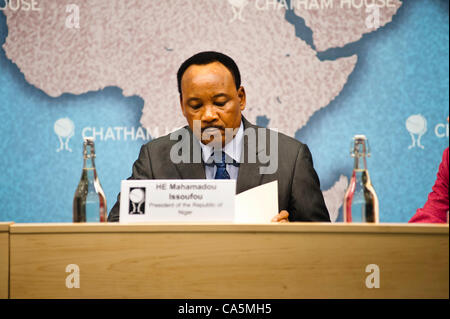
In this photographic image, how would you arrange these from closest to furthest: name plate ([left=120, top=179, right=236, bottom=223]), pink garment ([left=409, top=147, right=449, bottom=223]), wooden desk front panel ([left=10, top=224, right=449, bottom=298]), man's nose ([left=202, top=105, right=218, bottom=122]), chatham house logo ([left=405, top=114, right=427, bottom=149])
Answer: wooden desk front panel ([left=10, top=224, right=449, bottom=298])
name plate ([left=120, top=179, right=236, bottom=223])
pink garment ([left=409, top=147, right=449, bottom=223])
man's nose ([left=202, top=105, right=218, bottom=122])
chatham house logo ([left=405, top=114, right=427, bottom=149])

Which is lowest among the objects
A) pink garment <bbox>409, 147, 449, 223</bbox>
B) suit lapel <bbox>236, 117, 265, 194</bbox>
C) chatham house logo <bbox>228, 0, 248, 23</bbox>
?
pink garment <bbox>409, 147, 449, 223</bbox>

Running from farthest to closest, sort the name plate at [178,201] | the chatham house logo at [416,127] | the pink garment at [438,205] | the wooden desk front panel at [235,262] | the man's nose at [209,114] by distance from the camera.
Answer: the chatham house logo at [416,127], the man's nose at [209,114], the pink garment at [438,205], the name plate at [178,201], the wooden desk front panel at [235,262]

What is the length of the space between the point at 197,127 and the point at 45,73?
42.2 inches

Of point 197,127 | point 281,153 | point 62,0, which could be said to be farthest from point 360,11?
point 62,0

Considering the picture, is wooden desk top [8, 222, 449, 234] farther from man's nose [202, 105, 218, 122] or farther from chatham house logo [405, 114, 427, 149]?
chatham house logo [405, 114, 427, 149]

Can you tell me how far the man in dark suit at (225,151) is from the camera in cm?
167

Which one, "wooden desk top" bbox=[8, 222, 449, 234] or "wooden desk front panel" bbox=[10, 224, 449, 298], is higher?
"wooden desk top" bbox=[8, 222, 449, 234]

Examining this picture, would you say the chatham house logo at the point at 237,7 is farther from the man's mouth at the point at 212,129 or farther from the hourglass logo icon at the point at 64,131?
the hourglass logo icon at the point at 64,131

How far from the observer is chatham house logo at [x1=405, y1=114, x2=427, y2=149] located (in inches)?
88.4

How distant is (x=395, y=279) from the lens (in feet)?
2.89

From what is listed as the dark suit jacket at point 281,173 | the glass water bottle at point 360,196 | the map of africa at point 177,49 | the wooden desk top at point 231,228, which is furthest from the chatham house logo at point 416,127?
the wooden desk top at point 231,228

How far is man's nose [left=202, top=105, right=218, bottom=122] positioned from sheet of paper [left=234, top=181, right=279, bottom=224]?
0.59 meters

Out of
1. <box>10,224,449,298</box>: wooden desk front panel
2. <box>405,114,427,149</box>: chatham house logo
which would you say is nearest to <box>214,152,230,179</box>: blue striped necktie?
<box>10,224,449,298</box>: wooden desk front panel
